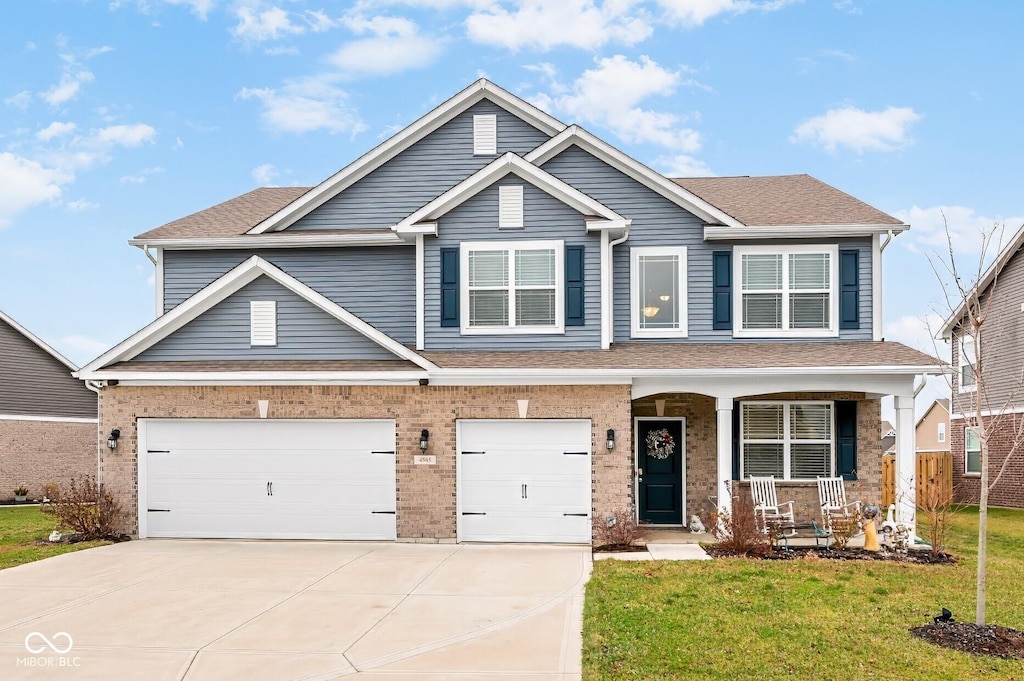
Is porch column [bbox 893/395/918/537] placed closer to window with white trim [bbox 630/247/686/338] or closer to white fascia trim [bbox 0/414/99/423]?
window with white trim [bbox 630/247/686/338]

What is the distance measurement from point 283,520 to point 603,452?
224 inches

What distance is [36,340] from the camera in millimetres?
26094

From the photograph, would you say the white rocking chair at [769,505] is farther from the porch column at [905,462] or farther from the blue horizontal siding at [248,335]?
the blue horizontal siding at [248,335]

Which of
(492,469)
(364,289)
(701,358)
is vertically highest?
(364,289)

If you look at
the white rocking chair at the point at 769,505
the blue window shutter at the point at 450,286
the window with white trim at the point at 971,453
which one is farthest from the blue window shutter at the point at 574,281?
the window with white trim at the point at 971,453

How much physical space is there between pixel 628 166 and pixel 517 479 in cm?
623

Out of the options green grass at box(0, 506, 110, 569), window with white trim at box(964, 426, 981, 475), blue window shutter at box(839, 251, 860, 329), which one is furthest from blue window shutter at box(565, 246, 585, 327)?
window with white trim at box(964, 426, 981, 475)

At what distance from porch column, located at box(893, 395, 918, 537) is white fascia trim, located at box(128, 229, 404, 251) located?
957 centimetres

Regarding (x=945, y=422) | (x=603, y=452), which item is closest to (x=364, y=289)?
(x=603, y=452)

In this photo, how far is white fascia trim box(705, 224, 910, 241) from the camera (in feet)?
50.6

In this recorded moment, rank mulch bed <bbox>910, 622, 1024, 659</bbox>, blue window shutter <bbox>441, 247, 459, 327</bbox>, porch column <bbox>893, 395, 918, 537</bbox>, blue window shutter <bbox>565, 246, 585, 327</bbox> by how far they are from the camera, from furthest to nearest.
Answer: blue window shutter <bbox>441, 247, 459, 327</bbox> < blue window shutter <bbox>565, 246, 585, 327</bbox> < porch column <bbox>893, 395, 918, 537</bbox> < mulch bed <bbox>910, 622, 1024, 659</bbox>

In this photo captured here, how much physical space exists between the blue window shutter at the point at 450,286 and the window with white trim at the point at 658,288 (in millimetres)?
3278

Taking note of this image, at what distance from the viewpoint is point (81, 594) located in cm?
1049

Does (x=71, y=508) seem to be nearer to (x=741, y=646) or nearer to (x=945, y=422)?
(x=741, y=646)
